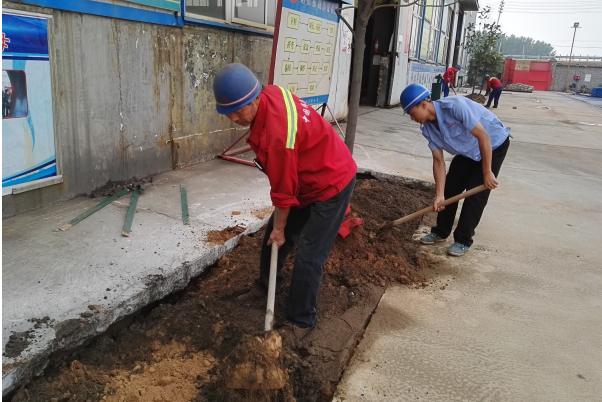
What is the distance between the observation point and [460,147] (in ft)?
11.6

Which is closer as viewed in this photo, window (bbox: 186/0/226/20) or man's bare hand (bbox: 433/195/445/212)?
man's bare hand (bbox: 433/195/445/212)

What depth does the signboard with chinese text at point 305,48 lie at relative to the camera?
16.1 ft

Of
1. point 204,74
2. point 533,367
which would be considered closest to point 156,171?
point 204,74

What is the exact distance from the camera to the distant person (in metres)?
3.09

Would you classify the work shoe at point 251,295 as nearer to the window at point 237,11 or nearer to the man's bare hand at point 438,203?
the man's bare hand at point 438,203

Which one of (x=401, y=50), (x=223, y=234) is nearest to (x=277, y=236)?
(x=223, y=234)

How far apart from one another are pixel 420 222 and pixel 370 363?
236cm

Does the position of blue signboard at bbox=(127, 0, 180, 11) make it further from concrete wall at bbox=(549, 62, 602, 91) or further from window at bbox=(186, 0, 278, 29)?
concrete wall at bbox=(549, 62, 602, 91)

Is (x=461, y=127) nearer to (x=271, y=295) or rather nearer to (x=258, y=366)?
(x=271, y=295)

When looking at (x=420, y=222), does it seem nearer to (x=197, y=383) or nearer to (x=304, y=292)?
(x=304, y=292)

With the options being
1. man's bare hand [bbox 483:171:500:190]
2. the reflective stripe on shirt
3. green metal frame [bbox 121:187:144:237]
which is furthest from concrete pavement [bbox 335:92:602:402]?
green metal frame [bbox 121:187:144:237]

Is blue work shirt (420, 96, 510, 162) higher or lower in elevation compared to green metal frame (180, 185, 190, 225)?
higher

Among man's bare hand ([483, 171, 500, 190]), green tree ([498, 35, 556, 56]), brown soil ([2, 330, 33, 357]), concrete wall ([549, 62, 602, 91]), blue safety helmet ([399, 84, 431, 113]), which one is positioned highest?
green tree ([498, 35, 556, 56])

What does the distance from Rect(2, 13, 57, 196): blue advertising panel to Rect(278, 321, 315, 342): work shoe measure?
91.8 inches
